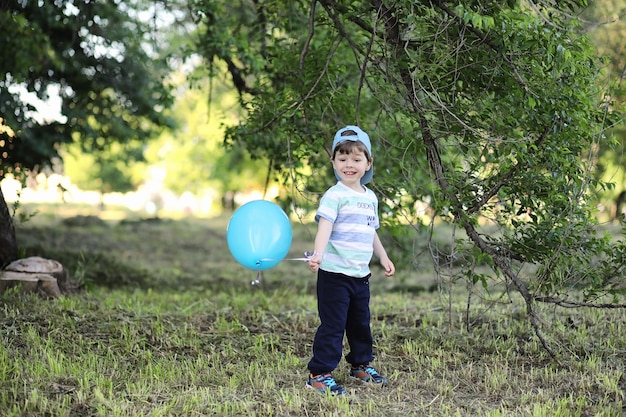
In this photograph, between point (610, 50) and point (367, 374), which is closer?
point (367, 374)

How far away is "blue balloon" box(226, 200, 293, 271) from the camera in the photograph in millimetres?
4555

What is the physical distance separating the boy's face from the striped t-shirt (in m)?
0.09

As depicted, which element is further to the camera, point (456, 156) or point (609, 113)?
point (456, 156)

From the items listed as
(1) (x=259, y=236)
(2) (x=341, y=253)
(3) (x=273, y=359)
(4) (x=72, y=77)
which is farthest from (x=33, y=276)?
(4) (x=72, y=77)

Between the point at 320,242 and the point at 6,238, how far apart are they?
14.9 ft

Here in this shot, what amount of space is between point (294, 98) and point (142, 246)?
28.9 feet

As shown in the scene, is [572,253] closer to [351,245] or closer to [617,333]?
[617,333]

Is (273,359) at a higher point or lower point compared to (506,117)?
lower

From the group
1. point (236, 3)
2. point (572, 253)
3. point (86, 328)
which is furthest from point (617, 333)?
point (236, 3)

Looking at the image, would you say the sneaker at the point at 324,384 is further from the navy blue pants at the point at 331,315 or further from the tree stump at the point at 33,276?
the tree stump at the point at 33,276

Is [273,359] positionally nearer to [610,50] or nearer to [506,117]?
[506,117]

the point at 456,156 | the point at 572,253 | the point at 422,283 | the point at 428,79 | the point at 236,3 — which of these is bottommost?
the point at 422,283

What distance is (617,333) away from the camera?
5.56m

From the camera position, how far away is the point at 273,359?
5.12m
